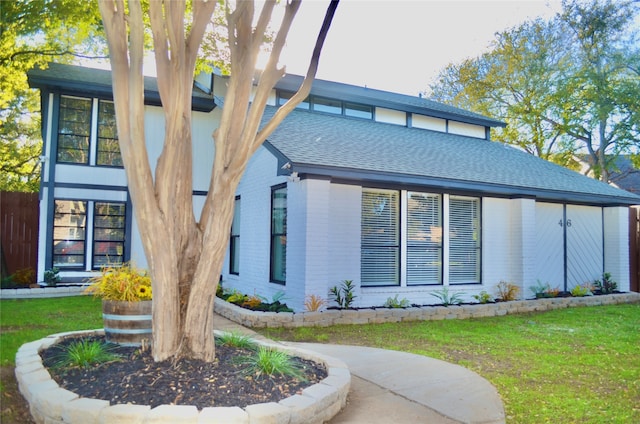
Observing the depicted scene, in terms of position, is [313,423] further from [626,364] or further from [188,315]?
[626,364]

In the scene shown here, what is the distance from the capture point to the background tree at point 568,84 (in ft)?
73.6

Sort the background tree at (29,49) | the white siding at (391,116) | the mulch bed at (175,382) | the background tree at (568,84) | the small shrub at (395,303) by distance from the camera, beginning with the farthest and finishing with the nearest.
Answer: the background tree at (568,84), the white siding at (391,116), the background tree at (29,49), the small shrub at (395,303), the mulch bed at (175,382)

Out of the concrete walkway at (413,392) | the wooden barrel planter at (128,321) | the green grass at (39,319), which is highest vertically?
the wooden barrel planter at (128,321)

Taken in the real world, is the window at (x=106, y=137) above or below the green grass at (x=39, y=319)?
above

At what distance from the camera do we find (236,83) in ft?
15.6

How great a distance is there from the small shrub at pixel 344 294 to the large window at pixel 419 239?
561 mm

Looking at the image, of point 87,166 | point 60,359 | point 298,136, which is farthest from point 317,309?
point 87,166

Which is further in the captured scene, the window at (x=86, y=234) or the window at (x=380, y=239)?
the window at (x=86, y=234)

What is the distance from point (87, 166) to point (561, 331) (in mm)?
11571

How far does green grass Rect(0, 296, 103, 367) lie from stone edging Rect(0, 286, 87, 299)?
42cm

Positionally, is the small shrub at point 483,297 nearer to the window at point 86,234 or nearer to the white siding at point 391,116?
the white siding at point 391,116

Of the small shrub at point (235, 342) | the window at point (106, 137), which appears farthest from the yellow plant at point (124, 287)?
the window at point (106, 137)

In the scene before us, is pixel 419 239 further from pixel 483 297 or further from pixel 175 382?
pixel 175 382

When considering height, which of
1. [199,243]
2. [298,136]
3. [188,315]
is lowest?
[188,315]
